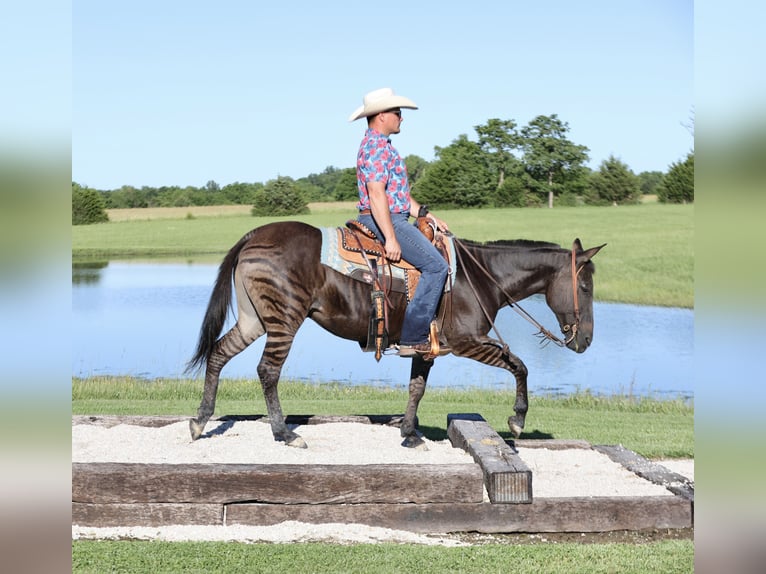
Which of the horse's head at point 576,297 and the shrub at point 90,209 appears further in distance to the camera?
the shrub at point 90,209

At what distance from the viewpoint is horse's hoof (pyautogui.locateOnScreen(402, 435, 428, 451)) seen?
25.2ft

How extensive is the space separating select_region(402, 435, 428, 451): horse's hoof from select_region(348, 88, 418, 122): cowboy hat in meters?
2.92

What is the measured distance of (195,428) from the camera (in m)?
7.81

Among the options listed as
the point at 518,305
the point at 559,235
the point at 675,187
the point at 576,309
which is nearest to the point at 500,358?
the point at 518,305

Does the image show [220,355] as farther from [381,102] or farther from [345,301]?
Result: [381,102]

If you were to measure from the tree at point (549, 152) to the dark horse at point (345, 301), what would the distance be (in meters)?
56.9

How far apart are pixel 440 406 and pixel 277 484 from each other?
6014mm

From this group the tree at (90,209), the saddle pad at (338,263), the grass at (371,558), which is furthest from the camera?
the tree at (90,209)

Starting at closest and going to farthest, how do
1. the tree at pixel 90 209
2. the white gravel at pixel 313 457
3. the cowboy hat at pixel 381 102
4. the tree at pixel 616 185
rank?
the white gravel at pixel 313 457 < the cowboy hat at pixel 381 102 < the tree at pixel 90 209 < the tree at pixel 616 185

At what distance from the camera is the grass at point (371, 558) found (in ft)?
17.6

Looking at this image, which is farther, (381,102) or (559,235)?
(559,235)

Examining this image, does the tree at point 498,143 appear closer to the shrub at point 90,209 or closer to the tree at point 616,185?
the tree at point 616,185

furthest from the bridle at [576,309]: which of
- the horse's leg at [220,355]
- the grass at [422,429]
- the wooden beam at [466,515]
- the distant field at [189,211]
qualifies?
the distant field at [189,211]
